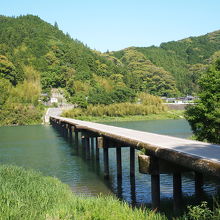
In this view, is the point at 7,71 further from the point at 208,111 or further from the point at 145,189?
the point at 145,189

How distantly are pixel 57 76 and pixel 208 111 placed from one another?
89.3m

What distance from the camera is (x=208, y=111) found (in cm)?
1927

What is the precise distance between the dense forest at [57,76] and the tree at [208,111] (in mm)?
57721

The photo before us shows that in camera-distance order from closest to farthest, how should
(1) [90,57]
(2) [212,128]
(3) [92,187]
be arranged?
1. (3) [92,187]
2. (2) [212,128]
3. (1) [90,57]

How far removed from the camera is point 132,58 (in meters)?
164

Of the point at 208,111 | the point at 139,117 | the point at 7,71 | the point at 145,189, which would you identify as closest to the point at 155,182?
the point at 145,189

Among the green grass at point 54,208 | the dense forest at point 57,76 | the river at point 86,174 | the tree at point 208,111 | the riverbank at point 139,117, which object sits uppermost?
the dense forest at point 57,76

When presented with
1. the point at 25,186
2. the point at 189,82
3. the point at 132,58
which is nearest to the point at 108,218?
the point at 25,186

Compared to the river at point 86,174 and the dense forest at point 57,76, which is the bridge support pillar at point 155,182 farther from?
the dense forest at point 57,76

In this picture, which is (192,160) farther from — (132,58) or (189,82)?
(132,58)

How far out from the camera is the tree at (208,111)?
18.7 meters

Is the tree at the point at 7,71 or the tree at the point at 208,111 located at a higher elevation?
the tree at the point at 7,71

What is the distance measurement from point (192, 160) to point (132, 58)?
15887cm

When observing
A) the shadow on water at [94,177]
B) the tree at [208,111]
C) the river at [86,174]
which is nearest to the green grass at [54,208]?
the shadow on water at [94,177]
